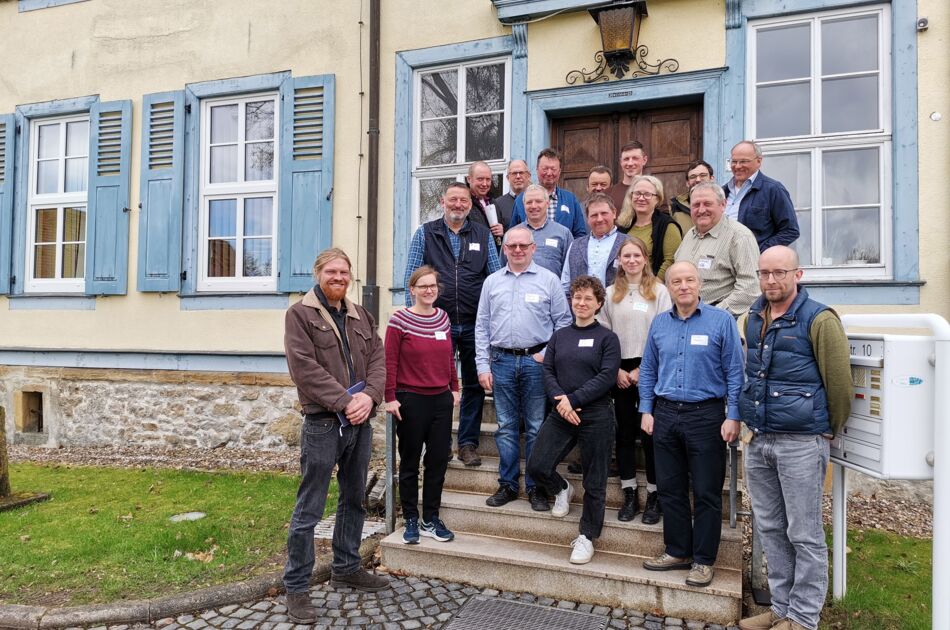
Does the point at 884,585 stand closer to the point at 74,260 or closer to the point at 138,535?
the point at 138,535

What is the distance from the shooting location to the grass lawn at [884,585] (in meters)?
3.42

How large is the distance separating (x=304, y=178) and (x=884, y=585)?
246 inches

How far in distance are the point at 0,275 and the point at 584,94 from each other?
7566 mm

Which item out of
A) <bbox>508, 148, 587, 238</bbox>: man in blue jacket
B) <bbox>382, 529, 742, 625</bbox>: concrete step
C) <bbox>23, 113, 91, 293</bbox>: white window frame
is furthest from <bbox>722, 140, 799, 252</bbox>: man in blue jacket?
<bbox>23, 113, 91, 293</bbox>: white window frame

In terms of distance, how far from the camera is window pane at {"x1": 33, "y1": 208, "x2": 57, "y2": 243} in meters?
8.73

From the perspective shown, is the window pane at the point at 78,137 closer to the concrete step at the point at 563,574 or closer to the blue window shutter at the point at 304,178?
the blue window shutter at the point at 304,178

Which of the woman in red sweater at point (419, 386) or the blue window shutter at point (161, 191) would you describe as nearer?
the woman in red sweater at point (419, 386)

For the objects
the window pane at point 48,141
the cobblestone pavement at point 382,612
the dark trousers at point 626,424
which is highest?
the window pane at point 48,141

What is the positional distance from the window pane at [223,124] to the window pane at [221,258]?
3.95ft

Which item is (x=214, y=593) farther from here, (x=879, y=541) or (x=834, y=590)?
(x=879, y=541)

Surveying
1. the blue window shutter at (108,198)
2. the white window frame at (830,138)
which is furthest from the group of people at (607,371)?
the blue window shutter at (108,198)

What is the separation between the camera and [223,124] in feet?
26.4

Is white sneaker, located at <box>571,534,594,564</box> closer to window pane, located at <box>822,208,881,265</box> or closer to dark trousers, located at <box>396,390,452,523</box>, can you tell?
dark trousers, located at <box>396,390,452,523</box>

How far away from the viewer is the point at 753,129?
602 cm
